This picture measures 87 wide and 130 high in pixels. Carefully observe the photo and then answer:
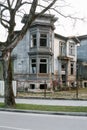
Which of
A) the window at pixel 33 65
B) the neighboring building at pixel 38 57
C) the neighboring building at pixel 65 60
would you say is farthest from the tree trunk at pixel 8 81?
the neighboring building at pixel 65 60

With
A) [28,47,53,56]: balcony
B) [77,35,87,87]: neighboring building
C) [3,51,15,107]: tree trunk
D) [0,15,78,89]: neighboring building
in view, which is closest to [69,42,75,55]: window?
[77,35,87,87]: neighboring building

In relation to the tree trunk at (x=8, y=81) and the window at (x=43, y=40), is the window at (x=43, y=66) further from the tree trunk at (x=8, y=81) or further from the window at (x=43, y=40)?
the tree trunk at (x=8, y=81)

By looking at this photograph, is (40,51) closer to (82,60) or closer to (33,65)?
(33,65)

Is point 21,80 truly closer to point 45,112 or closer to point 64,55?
point 64,55

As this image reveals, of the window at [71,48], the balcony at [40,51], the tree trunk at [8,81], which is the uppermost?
the window at [71,48]

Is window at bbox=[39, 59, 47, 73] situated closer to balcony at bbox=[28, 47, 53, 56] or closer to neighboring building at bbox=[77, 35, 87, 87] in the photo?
balcony at bbox=[28, 47, 53, 56]

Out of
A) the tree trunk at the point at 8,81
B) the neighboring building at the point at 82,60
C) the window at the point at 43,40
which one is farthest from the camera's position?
the neighboring building at the point at 82,60

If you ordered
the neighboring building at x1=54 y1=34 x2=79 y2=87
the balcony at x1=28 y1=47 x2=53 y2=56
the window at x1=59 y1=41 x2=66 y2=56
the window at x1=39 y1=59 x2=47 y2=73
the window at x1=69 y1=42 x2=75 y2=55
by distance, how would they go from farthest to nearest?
the window at x1=69 y1=42 x2=75 y2=55, the window at x1=59 y1=41 x2=66 y2=56, the neighboring building at x1=54 y1=34 x2=79 y2=87, the window at x1=39 y1=59 x2=47 y2=73, the balcony at x1=28 y1=47 x2=53 y2=56

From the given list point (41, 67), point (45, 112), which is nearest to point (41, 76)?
point (41, 67)

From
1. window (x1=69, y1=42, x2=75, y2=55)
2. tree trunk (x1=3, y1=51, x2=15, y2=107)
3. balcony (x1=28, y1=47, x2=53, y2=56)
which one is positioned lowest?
tree trunk (x1=3, y1=51, x2=15, y2=107)

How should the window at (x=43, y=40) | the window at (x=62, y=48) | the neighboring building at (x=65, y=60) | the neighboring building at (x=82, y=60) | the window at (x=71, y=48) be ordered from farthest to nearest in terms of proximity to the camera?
the neighboring building at (x=82, y=60), the window at (x=71, y=48), the window at (x=62, y=48), the neighboring building at (x=65, y=60), the window at (x=43, y=40)

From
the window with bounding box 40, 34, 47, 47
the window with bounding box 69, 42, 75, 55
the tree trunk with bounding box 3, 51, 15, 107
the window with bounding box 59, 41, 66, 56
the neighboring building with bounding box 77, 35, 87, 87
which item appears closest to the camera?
the tree trunk with bounding box 3, 51, 15, 107

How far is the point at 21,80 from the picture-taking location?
40.1m

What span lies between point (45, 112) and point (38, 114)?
0.39 meters
